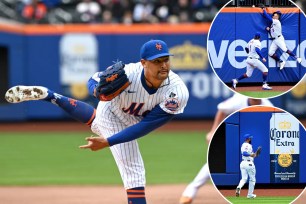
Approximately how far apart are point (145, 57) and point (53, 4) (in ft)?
47.7

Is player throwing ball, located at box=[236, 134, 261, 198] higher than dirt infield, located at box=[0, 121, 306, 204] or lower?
higher

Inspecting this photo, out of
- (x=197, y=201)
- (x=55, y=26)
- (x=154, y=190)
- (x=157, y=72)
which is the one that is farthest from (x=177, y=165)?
(x=55, y=26)

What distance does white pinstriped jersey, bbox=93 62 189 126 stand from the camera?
594cm

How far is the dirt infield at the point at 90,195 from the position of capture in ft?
28.7

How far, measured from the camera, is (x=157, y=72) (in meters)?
5.80

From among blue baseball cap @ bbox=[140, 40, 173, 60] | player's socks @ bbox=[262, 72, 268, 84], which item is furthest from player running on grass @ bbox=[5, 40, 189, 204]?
player's socks @ bbox=[262, 72, 268, 84]

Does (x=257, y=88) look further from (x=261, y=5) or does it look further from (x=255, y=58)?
(x=261, y=5)

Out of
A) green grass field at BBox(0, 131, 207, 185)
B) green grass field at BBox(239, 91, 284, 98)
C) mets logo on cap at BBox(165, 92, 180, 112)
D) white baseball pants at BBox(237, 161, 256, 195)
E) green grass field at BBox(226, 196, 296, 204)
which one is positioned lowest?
green grass field at BBox(0, 131, 207, 185)

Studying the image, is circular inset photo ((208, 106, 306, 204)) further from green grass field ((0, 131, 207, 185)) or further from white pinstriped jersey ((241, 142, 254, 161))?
green grass field ((0, 131, 207, 185))

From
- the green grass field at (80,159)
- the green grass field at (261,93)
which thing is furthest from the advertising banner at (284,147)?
the green grass field at (80,159)

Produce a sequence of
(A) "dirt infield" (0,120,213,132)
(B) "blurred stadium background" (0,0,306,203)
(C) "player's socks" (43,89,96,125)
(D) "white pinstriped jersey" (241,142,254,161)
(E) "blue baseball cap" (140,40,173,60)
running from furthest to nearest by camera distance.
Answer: (B) "blurred stadium background" (0,0,306,203) → (A) "dirt infield" (0,120,213,132) → (C) "player's socks" (43,89,96,125) → (E) "blue baseball cap" (140,40,173,60) → (D) "white pinstriped jersey" (241,142,254,161)

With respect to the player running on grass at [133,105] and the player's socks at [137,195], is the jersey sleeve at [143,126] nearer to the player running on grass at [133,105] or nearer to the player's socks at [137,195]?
the player running on grass at [133,105]

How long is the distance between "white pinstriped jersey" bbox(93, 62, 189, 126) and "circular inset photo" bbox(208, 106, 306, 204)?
2.45 ft

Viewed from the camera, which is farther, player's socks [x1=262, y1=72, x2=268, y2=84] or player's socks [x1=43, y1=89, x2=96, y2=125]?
player's socks [x1=43, y1=89, x2=96, y2=125]
